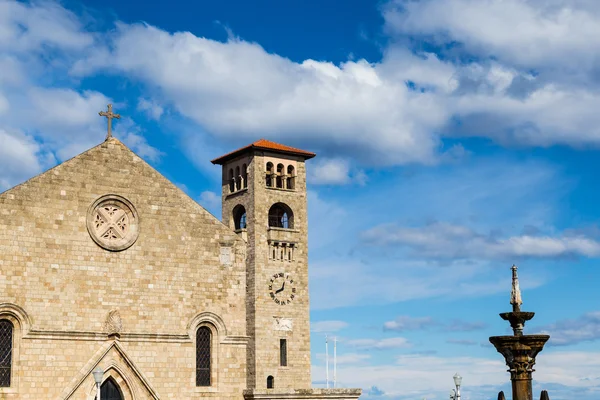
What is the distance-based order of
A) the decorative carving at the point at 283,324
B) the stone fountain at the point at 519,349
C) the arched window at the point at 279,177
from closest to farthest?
1. the stone fountain at the point at 519,349
2. the decorative carving at the point at 283,324
3. the arched window at the point at 279,177

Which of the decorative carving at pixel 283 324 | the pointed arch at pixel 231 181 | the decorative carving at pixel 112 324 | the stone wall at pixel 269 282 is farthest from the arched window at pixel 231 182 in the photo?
the decorative carving at pixel 112 324

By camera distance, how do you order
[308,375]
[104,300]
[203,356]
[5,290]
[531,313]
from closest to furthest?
1. [531,313]
2. [5,290]
3. [104,300]
4. [203,356]
5. [308,375]

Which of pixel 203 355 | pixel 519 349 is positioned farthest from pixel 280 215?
pixel 519 349

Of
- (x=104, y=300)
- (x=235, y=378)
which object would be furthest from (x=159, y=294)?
(x=235, y=378)

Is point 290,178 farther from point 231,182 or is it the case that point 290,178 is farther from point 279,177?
point 231,182

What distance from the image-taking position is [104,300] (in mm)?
31578

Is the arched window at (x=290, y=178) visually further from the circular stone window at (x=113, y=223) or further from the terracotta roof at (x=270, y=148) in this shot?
the circular stone window at (x=113, y=223)

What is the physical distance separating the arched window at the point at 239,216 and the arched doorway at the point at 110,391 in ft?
58.8

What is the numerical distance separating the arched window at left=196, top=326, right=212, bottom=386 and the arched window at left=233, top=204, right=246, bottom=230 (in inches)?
588

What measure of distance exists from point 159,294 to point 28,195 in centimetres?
574

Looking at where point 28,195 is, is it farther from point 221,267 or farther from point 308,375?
point 308,375

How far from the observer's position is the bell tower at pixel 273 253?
44656 millimetres

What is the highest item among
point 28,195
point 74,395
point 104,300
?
point 28,195

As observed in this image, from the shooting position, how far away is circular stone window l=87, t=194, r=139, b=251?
31.9 m
